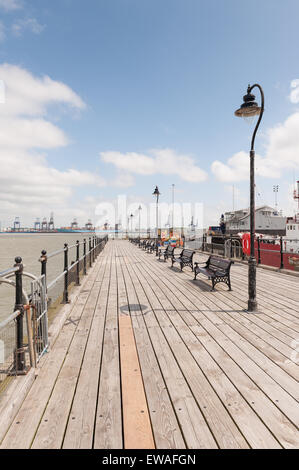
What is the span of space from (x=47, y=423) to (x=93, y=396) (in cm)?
50

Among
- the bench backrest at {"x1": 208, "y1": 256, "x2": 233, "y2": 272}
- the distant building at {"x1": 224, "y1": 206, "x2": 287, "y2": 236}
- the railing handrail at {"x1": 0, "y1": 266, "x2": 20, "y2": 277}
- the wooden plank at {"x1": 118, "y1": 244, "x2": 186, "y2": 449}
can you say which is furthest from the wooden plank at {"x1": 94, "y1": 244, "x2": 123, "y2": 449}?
the distant building at {"x1": 224, "y1": 206, "x2": 287, "y2": 236}

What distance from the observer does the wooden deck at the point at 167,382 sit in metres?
2.14

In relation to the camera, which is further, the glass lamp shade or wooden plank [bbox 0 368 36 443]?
the glass lamp shade

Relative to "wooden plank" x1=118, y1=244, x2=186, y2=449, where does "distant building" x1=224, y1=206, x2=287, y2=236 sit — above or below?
above

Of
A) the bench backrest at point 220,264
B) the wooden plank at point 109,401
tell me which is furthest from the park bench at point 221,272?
the wooden plank at point 109,401

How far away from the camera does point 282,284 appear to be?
798cm

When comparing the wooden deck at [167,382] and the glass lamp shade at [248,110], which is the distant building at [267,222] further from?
the wooden deck at [167,382]

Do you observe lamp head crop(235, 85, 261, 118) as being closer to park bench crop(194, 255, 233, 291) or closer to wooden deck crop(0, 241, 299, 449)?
park bench crop(194, 255, 233, 291)

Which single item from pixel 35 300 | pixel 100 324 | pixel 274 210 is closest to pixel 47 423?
pixel 35 300

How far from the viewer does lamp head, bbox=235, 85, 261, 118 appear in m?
5.26

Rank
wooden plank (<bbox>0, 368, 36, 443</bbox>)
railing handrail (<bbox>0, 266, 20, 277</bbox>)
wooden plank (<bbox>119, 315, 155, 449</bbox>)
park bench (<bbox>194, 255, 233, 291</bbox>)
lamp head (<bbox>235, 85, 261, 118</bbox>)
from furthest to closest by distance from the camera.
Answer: park bench (<bbox>194, 255, 233, 291</bbox>) → lamp head (<bbox>235, 85, 261, 118</bbox>) → railing handrail (<bbox>0, 266, 20, 277</bbox>) → wooden plank (<bbox>0, 368, 36, 443</bbox>) → wooden plank (<bbox>119, 315, 155, 449</bbox>)

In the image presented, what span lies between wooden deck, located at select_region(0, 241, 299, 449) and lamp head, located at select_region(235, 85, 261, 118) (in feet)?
14.1

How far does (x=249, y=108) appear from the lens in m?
5.30

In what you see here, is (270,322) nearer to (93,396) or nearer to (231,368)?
(231,368)
